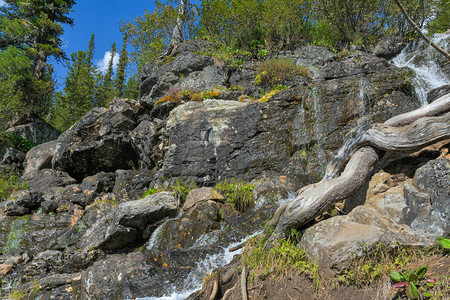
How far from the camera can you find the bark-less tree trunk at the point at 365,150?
425 centimetres

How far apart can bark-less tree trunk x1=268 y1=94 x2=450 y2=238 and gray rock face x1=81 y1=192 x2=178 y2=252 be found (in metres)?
3.89

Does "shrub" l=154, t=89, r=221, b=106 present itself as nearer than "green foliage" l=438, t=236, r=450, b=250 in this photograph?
No

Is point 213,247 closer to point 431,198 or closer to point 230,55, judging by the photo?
point 431,198

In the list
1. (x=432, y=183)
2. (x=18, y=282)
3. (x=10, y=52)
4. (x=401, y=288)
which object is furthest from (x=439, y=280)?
(x=10, y=52)

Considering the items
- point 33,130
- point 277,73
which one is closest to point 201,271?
point 277,73

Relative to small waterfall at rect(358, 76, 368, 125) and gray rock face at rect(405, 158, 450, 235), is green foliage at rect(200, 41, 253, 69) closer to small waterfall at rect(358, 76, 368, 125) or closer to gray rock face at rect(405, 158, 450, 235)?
small waterfall at rect(358, 76, 368, 125)

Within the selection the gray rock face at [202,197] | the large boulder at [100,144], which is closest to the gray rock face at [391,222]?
the gray rock face at [202,197]

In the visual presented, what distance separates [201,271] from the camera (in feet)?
17.2

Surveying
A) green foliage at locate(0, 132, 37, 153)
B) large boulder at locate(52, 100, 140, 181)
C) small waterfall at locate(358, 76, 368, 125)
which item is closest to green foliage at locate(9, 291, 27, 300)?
large boulder at locate(52, 100, 140, 181)

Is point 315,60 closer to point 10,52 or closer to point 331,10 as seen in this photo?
point 331,10

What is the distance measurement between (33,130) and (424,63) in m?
23.9

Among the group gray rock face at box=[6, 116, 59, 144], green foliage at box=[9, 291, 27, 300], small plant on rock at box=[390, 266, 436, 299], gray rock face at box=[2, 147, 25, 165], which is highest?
gray rock face at box=[6, 116, 59, 144]

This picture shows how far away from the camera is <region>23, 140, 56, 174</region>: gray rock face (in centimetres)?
1561

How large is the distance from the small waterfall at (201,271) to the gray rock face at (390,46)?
1434cm
